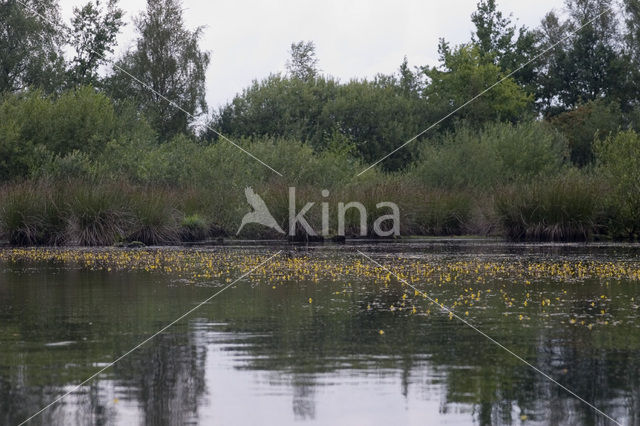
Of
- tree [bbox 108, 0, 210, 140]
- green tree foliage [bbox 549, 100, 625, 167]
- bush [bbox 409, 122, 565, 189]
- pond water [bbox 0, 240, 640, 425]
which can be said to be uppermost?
tree [bbox 108, 0, 210, 140]

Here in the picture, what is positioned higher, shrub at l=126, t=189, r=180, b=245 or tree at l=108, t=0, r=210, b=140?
tree at l=108, t=0, r=210, b=140

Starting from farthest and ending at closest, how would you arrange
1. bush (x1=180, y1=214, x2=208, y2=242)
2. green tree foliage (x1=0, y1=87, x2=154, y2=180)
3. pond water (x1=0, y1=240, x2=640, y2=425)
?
green tree foliage (x1=0, y1=87, x2=154, y2=180), bush (x1=180, y1=214, x2=208, y2=242), pond water (x1=0, y1=240, x2=640, y2=425)

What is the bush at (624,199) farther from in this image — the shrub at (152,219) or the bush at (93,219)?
the bush at (93,219)

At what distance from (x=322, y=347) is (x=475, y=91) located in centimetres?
5651

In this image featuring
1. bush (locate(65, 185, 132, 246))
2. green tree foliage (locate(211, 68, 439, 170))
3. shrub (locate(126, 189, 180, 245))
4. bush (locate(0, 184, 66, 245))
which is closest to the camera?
bush (locate(65, 185, 132, 246))

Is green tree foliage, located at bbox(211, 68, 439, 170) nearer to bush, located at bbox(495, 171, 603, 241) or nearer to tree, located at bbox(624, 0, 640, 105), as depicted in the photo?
tree, located at bbox(624, 0, 640, 105)

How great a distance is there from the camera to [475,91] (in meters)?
63.7

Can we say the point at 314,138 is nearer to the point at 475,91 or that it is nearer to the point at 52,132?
the point at 475,91

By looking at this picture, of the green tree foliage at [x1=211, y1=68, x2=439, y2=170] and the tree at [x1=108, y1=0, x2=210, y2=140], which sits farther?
the tree at [x1=108, y1=0, x2=210, y2=140]

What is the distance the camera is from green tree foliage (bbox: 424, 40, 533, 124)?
63281mm

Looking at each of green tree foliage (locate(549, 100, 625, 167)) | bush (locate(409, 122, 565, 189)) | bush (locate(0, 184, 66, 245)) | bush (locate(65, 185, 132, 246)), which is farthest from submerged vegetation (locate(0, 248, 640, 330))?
green tree foliage (locate(549, 100, 625, 167))

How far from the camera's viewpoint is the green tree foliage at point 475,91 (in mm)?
63281

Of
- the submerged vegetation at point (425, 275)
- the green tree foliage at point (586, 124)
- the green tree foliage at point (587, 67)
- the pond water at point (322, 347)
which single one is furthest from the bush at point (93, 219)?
the green tree foliage at point (587, 67)

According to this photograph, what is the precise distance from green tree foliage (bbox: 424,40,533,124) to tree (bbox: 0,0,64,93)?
24.2 metres
